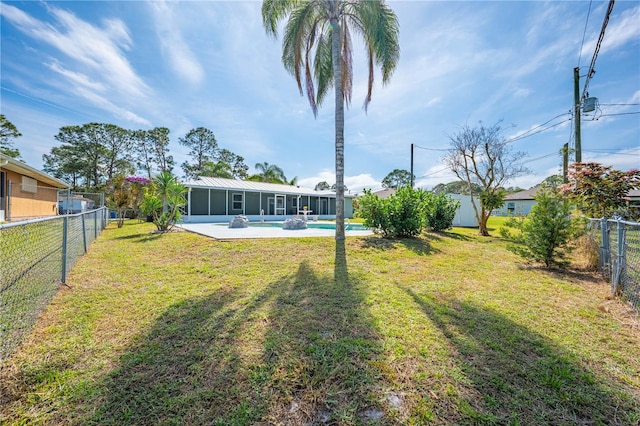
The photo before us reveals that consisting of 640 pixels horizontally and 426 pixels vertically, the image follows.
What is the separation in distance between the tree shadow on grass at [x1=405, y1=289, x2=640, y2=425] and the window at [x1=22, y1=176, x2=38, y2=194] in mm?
21036

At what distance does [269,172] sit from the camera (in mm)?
29219

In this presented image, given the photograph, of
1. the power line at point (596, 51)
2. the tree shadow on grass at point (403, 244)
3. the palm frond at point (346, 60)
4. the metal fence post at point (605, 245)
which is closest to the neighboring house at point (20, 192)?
the palm frond at point (346, 60)

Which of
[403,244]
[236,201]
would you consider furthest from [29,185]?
[403,244]

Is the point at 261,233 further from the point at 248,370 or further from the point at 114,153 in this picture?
the point at 114,153

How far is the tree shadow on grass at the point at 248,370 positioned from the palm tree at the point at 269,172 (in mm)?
27047

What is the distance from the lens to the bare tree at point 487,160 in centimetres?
1207

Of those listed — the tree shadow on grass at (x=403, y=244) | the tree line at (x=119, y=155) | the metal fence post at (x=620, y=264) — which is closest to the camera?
the metal fence post at (x=620, y=264)

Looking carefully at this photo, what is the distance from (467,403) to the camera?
5.57 feet

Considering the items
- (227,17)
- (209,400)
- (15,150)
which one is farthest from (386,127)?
(15,150)

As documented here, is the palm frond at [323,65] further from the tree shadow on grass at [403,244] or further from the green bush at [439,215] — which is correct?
the green bush at [439,215]

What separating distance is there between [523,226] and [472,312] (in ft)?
13.3

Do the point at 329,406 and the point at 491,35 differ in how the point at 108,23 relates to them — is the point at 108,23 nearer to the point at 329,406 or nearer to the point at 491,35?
the point at 329,406

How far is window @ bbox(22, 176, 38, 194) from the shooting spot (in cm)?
1343

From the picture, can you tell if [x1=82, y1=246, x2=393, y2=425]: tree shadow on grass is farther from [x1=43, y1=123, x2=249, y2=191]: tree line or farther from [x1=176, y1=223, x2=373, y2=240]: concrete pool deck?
[x1=43, y1=123, x2=249, y2=191]: tree line
